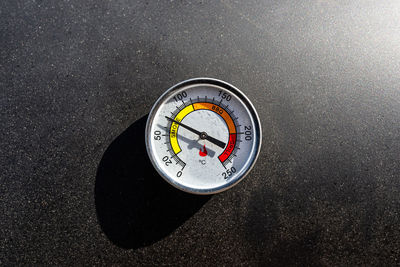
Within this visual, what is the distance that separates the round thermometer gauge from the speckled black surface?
10cm

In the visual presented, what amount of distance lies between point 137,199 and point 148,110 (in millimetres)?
265

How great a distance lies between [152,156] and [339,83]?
63 centimetres

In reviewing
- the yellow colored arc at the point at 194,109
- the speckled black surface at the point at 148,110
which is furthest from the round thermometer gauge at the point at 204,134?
the speckled black surface at the point at 148,110

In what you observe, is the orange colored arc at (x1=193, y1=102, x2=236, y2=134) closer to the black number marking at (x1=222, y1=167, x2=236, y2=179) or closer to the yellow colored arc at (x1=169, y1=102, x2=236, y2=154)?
the yellow colored arc at (x1=169, y1=102, x2=236, y2=154)

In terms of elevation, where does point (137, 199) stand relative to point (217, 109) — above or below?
below

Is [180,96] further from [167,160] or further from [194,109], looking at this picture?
[167,160]

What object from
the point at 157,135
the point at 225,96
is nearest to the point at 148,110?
the point at 157,135

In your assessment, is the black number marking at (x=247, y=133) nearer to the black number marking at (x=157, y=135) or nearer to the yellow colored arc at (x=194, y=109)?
the yellow colored arc at (x=194, y=109)

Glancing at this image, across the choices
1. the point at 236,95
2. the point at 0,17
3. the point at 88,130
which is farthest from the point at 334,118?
the point at 0,17

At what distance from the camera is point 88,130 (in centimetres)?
82

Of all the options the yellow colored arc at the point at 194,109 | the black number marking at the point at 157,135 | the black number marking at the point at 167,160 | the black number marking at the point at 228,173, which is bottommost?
the black number marking at the point at 167,160

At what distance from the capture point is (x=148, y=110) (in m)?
0.82

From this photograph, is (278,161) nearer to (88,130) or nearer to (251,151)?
(251,151)

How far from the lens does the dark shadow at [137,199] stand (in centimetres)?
80
